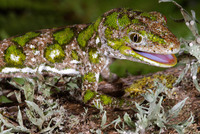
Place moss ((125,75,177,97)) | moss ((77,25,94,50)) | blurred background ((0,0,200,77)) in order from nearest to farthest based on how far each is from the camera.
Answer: moss ((125,75,177,97))
moss ((77,25,94,50))
blurred background ((0,0,200,77))

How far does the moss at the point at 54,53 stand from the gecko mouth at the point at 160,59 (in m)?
1.23

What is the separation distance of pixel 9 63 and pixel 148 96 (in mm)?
2345

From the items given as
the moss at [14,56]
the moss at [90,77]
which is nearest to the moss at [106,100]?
the moss at [90,77]

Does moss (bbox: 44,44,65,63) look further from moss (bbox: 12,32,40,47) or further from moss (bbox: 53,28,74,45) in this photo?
moss (bbox: 12,32,40,47)

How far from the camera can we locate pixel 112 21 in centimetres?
307

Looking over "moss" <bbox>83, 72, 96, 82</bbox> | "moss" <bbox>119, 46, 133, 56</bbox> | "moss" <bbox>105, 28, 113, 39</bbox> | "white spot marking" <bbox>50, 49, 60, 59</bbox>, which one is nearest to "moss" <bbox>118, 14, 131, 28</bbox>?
"moss" <bbox>105, 28, 113, 39</bbox>

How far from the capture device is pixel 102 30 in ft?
10.3

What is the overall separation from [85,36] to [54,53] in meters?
0.57

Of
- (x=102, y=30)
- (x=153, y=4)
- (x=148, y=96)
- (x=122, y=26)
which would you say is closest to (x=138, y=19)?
(x=122, y=26)

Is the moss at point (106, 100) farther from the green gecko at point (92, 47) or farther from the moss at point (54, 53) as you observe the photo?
the moss at point (54, 53)

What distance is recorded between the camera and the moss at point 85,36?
3.34 m

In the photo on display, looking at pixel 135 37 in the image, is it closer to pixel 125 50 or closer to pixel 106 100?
pixel 125 50

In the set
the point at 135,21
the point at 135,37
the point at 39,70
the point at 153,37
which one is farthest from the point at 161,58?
the point at 39,70

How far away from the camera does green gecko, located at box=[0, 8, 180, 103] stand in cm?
285
